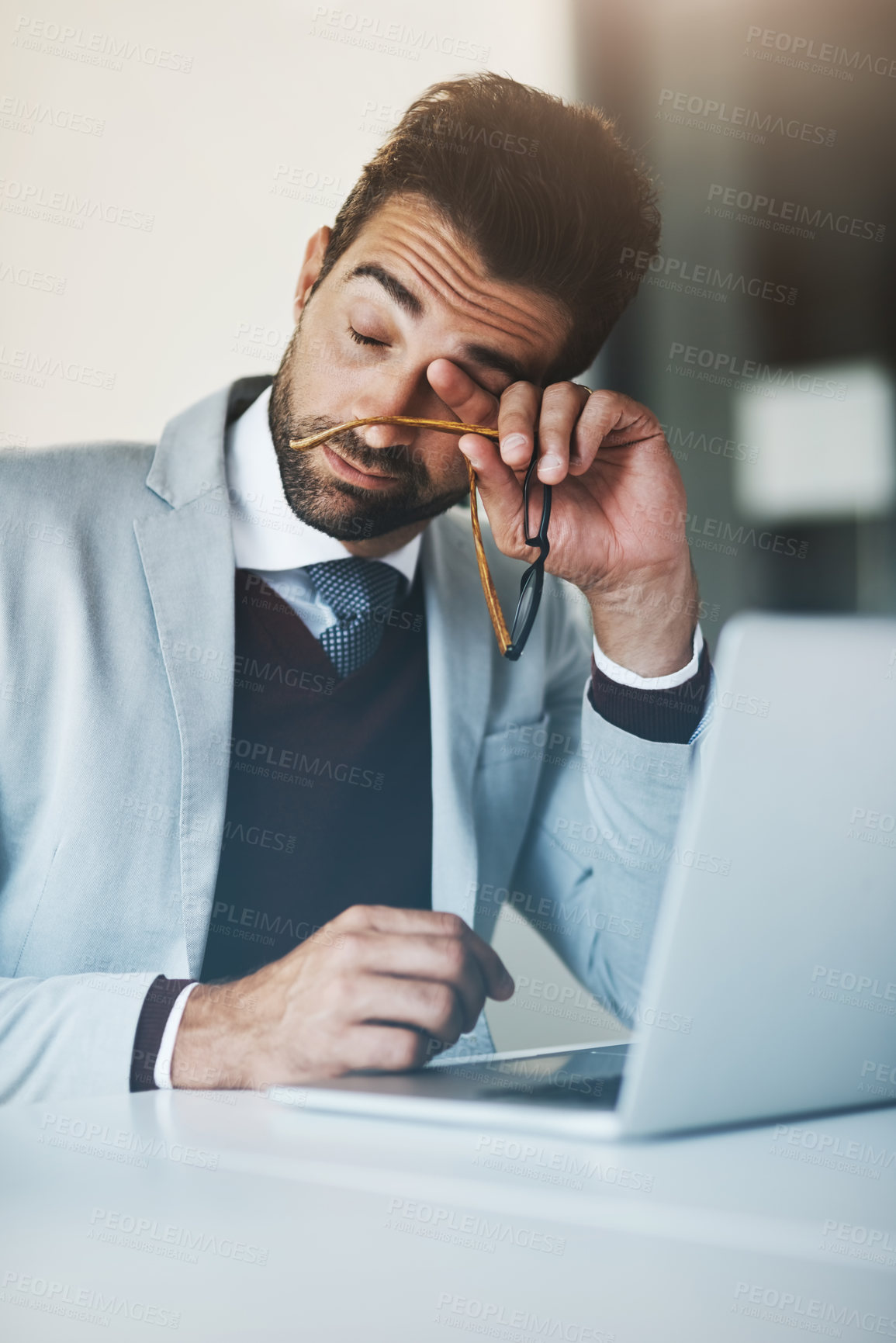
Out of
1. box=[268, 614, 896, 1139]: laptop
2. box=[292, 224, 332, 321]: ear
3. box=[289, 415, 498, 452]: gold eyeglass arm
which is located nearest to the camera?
box=[268, 614, 896, 1139]: laptop

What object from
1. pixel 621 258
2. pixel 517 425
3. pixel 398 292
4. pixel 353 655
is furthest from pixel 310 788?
pixel 621 258

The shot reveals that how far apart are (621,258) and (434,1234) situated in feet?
4.61

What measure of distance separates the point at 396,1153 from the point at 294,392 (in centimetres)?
102

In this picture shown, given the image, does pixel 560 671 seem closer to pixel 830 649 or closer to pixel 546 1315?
pixel 830 649

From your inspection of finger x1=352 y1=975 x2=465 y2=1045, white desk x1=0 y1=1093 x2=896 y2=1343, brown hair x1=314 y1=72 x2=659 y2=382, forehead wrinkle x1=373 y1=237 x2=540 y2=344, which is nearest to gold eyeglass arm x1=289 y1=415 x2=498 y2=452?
forehead wrinkle x1=373 y1=237 x2=540 y2=344

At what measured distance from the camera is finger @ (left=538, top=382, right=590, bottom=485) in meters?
1.03

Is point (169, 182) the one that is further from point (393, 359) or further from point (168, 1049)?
point (168, 1049)

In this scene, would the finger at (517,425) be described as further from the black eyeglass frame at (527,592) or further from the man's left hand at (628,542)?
the man's left hand at (628,542)

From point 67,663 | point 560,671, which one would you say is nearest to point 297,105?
point 560,671

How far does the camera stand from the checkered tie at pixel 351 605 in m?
1.33

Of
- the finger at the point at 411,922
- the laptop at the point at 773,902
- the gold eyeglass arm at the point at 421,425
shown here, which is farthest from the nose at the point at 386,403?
the laptop at the point at 773,902

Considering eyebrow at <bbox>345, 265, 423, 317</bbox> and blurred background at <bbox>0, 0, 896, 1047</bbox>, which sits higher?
blurred background at <bbox>0, 0, 896, 1047</bbox>

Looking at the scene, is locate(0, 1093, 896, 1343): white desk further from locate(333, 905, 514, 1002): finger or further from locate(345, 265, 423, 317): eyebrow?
locate(345, 265, 423, 317): eyebrow

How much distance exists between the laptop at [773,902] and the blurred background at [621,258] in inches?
42.6
